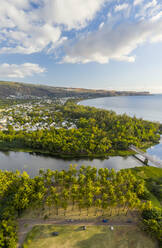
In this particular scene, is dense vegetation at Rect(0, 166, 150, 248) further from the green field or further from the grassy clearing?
the grassy clearing

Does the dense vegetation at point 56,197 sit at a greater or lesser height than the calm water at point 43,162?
greater

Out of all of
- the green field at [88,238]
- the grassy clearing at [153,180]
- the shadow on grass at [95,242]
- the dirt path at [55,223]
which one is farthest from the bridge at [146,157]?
the shadow on grass at [95,242]

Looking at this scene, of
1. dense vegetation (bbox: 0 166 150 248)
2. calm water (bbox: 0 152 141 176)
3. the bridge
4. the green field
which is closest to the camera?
the green field

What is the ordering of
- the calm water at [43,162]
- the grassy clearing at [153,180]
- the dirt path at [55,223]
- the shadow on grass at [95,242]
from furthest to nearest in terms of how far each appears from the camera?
the calm water at [43,162] → the grassy clearing at [153,180] → the dirt path at [55,223] → the shadow on grass at [95,242]

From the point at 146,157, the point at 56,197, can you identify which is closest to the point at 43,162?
Answer: the point at 56,197

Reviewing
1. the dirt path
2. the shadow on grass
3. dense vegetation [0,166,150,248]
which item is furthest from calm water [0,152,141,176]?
the shadow on grass

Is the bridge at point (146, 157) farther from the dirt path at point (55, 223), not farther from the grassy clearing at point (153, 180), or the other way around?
the dirt path at point (55, 223)

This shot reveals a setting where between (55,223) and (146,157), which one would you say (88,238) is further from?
(146,157)
